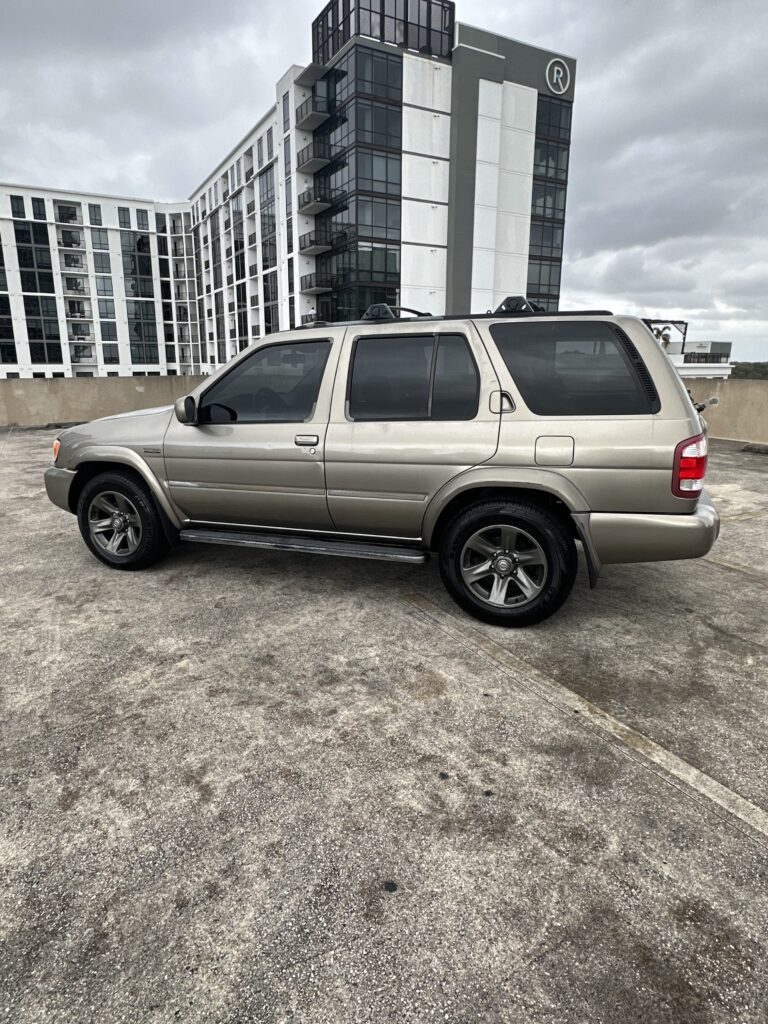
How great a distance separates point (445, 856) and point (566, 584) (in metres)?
1.93

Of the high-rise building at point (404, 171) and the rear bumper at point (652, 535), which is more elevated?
the high-rise building at point (404, 171)

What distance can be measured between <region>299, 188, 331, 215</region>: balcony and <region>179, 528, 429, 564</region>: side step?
41848mm

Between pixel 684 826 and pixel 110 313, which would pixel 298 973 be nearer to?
pixel 684 826

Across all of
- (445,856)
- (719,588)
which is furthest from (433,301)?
(445,856)

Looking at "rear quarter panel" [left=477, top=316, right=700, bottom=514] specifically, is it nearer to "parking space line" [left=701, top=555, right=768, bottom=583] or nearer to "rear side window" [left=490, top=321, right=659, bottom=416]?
"rear side window" [left=490, top=321, right=659, bottom=416]

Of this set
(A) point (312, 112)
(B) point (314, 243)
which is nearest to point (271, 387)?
(B) point (314, 243)

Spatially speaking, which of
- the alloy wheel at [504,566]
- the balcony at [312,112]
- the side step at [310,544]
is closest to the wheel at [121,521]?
the side step at [310,544]

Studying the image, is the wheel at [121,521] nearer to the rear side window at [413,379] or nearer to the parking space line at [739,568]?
the rear side window at [413,379]

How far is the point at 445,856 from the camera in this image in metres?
2.03

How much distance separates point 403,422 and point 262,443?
105cm

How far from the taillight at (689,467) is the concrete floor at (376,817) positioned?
3.19 ft

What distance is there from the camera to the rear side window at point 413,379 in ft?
12.2

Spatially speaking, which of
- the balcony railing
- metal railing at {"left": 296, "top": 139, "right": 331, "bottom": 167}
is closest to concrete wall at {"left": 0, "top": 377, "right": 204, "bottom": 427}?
metal railing at {"left": 296, "top": 139, "right": 331, "bottom": 167}

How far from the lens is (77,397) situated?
14305 millimetres
